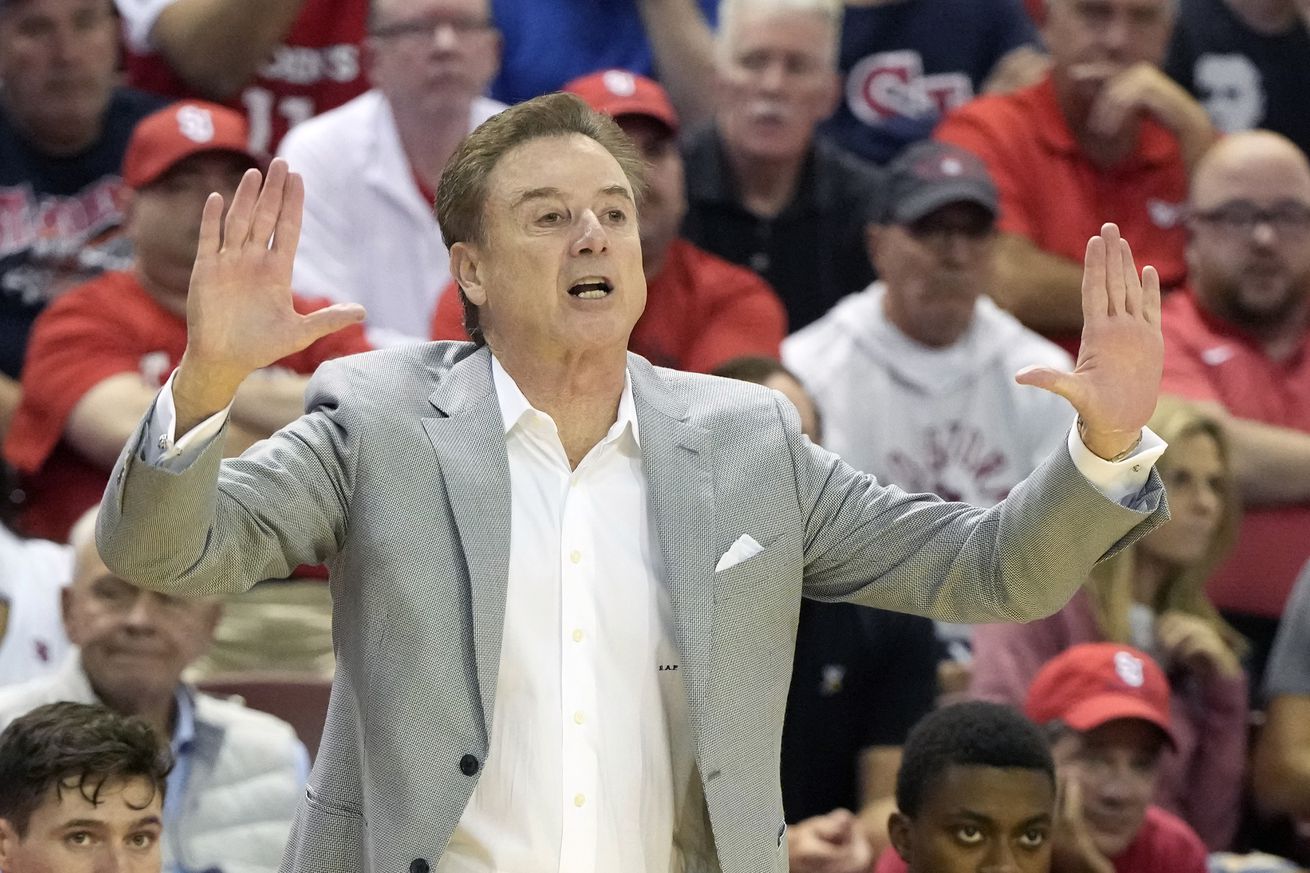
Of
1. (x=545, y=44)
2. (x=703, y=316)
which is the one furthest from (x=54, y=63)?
(x=703, y=316)

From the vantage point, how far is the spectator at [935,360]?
500 cm

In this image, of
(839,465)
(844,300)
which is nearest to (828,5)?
(844,300)

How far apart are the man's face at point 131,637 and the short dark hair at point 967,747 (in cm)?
134

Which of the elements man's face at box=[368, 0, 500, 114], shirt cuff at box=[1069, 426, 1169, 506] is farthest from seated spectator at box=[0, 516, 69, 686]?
shirt cuff at box=[1069, 426, 1169, 506]

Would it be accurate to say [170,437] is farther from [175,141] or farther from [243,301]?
[175,141]

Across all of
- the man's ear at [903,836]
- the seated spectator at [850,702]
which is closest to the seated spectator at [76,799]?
the man's ear at [903,836]

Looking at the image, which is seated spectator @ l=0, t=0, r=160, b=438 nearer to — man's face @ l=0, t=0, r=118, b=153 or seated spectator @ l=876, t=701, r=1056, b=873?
man's face @ l=0, t=0, r=118, b=153

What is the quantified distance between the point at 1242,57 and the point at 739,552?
4369 mm

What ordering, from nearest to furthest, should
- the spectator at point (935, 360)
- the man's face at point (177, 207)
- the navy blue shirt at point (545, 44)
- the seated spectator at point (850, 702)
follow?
the seated spectator at point (850, 702)
the man's face at point (177, 207)
the spectator at point (935, 360)
the navy blue shirt at point (545, 44)

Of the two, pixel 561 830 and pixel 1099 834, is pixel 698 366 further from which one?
pixel 561 830

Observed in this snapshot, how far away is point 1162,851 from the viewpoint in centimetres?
402

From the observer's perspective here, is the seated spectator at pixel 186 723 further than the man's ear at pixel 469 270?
Yes

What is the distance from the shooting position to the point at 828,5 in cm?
552

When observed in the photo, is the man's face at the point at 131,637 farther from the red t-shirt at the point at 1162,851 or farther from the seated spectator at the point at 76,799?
the red t-shirt at the point at 1162,851
